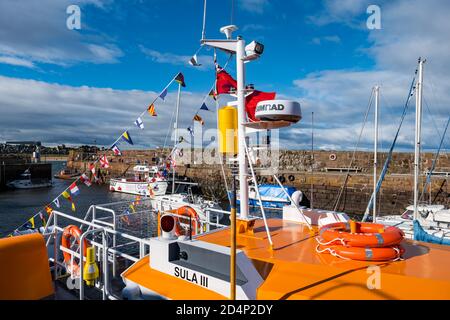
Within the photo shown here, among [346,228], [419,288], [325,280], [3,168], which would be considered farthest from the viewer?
[3,168]

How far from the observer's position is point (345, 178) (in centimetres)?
3491

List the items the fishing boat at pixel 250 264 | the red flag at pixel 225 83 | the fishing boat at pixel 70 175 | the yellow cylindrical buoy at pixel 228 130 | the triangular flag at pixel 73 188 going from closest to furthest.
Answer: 1. the fishing boat at pixel 250 264
2. the yellow cylindrical buoy at pixel 228 130
3. the red flag at pixel 225 83
4. the triangular flag at pixel 73 188
5. the fishing boat at pixel 70 175

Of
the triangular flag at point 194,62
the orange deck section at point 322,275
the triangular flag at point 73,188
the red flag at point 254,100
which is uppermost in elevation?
the triangular flag at point 194,62

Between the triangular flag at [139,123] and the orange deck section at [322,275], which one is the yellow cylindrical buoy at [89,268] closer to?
the orange deck section at [322,275]

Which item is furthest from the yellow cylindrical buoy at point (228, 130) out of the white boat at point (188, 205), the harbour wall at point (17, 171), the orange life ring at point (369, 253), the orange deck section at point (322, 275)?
the harbour wall at point (17, 171)

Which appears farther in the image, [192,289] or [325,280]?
[192,289]

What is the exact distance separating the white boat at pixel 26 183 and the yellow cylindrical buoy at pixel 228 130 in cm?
5987

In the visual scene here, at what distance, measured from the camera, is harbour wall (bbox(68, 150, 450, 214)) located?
101 feet

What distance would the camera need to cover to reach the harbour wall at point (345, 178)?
30.6 metres

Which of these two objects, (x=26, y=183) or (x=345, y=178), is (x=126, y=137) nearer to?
(x=345, y=178)
